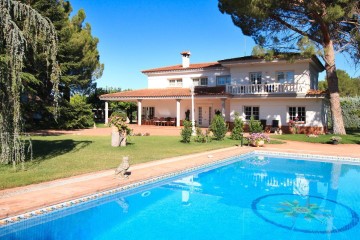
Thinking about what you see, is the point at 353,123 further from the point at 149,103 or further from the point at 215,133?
the point at 149,103

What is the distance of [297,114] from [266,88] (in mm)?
3556

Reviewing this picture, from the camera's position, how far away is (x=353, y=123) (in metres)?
31.8

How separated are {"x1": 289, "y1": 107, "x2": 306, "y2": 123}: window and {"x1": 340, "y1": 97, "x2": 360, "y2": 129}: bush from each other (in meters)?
7.66

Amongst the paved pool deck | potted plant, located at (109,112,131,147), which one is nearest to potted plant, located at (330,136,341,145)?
the paved pool deck

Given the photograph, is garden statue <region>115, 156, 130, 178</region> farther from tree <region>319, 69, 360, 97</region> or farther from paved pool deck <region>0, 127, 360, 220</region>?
tree <region>319, 69, 360, 97</region>

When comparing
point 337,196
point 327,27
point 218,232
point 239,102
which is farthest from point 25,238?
point 239,102

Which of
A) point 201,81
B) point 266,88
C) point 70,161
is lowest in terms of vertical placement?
point 70,161

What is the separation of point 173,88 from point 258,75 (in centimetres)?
1061

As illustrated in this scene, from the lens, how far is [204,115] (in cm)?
3391

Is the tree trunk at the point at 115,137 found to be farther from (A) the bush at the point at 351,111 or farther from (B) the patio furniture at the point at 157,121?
(A) the bush at the point at 351,111

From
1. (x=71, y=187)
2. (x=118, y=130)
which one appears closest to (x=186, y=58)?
(x=118, y=130)

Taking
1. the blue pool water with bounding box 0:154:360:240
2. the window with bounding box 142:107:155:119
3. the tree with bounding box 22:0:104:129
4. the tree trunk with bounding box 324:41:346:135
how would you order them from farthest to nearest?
the window with bounding box 142:107:155:119, the tree with bounding box 22:0:104:129, the tree trunk with bounding box 324:41:346:135, the blue pool water with bounding box 0:154:360:240

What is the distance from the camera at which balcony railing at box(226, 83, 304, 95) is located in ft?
87.1

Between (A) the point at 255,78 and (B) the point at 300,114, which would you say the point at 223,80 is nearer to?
(A) the point at 255,78
